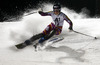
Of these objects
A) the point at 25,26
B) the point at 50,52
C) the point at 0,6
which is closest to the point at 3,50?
the point at 50,52

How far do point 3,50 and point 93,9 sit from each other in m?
5.76

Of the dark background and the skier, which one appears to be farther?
the dark background

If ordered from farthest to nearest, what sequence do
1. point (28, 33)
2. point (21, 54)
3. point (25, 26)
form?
point (25, 26) < point (28, 33) < point (21, 54)

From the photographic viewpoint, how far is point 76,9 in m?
8.09

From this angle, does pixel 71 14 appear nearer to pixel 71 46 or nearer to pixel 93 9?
pixel 93 9

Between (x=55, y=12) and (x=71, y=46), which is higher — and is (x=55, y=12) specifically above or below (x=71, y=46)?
above

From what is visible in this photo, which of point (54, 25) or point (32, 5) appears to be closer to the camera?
point (54, 25)

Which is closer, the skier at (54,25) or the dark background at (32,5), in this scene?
the skier at (54,25)

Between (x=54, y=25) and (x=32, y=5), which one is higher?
(x=32, y=5)

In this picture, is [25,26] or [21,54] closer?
[21,54]

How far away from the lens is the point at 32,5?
7.99 metres

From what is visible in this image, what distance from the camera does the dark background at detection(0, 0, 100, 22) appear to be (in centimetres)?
796

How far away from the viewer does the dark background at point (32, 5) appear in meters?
7.96

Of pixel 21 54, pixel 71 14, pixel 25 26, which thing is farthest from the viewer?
pixel 71 14
